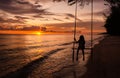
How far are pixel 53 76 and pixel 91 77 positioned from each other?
2485mm

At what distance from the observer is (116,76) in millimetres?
11727

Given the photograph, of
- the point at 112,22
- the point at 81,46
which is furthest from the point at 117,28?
the point at 81,46

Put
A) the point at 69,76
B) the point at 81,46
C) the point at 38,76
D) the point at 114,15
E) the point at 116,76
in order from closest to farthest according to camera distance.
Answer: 1. the point at 116,76
2. the point at 69,76
3. the point at 38,76
4. the point at 81,46
5. the point at 114,15

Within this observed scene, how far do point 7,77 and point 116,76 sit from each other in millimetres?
7172

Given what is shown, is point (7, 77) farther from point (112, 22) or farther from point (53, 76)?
point (112, 22)

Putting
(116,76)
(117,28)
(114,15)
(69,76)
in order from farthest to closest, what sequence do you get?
(117,28) → (114,15) → (69,76) → (116,76)

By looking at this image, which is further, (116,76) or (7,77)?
(7,77)

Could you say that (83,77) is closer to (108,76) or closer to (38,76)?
(108,76)

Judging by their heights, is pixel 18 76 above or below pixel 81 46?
below

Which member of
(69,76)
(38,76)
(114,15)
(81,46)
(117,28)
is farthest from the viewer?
(117,28)

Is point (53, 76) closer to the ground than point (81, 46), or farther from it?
closer to the ground

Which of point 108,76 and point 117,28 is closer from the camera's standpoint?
point 108,76

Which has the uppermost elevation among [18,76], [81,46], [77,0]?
[77,0]

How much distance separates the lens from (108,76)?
466 inches
